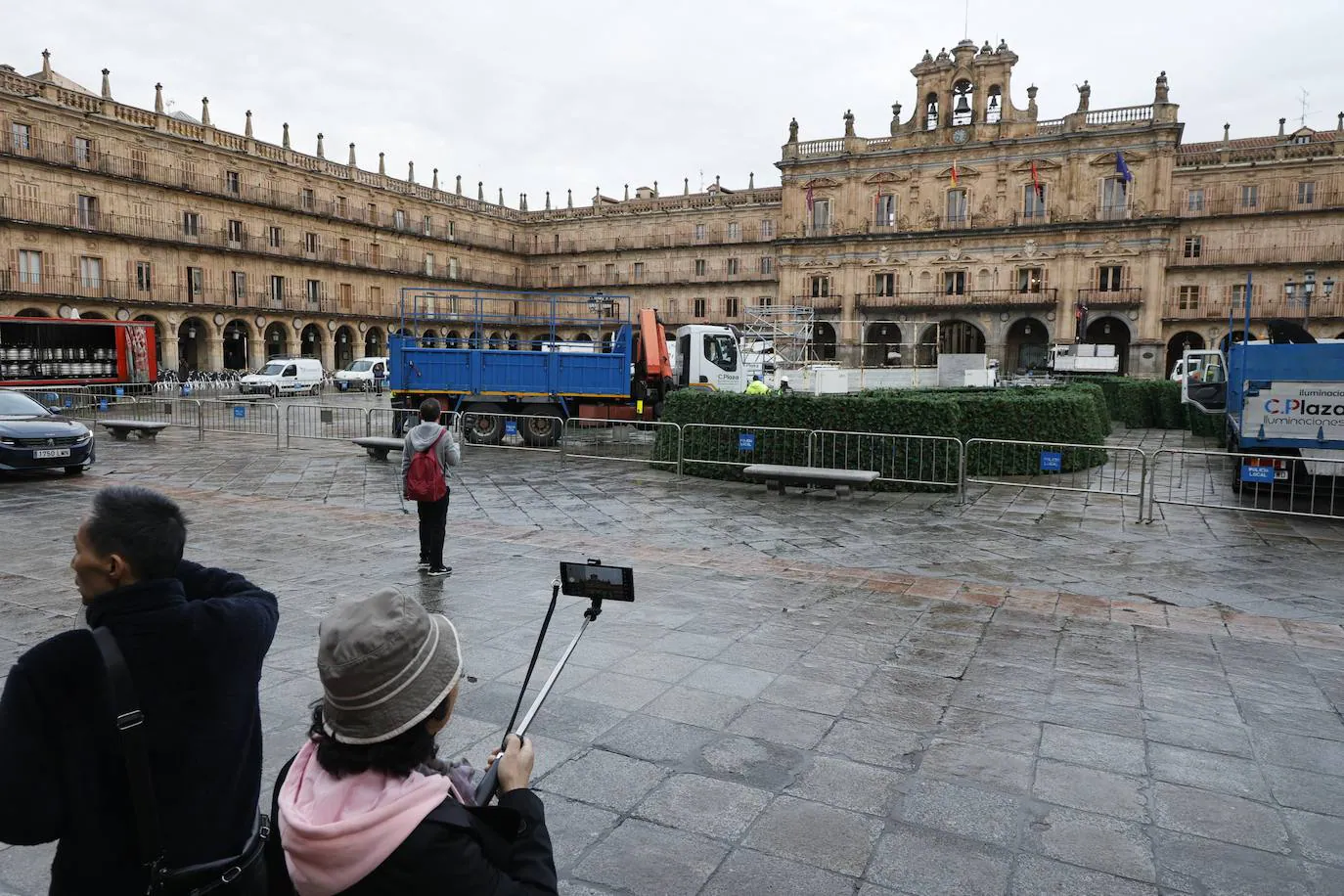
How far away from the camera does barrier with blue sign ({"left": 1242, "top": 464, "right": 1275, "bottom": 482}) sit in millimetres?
10094

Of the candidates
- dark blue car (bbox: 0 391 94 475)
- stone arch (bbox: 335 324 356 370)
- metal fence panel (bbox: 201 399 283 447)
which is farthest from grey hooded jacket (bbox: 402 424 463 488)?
stone arch (bbox: 335 324 356 370)

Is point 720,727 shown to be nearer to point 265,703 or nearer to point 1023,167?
point 265,703

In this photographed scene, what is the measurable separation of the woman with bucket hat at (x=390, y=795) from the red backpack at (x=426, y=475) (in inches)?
208

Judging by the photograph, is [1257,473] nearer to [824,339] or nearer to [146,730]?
[146,730]

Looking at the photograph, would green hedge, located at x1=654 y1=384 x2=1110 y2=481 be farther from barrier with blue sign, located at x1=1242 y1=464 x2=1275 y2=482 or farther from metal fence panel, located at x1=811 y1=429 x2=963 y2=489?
barrier with blue sign, located at x1=1242 y1=464 x2=1275 y2=482

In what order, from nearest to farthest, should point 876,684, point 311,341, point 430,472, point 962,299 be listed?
point 876,684
point 430,472
point 962,299
point 311,341

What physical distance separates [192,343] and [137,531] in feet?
141

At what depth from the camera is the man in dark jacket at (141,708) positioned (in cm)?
165

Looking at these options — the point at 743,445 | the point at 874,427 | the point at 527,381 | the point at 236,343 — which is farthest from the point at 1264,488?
the point at 236,343

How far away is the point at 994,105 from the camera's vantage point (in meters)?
41.9

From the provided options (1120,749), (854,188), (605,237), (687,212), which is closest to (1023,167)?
(854,188)

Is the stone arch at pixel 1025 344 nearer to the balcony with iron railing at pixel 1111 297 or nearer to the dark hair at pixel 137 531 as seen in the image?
the balcony with iron railing at pixel 1111 297

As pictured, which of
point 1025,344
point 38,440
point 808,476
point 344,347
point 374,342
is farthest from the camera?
point 374,342

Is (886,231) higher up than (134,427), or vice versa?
(886,231)
